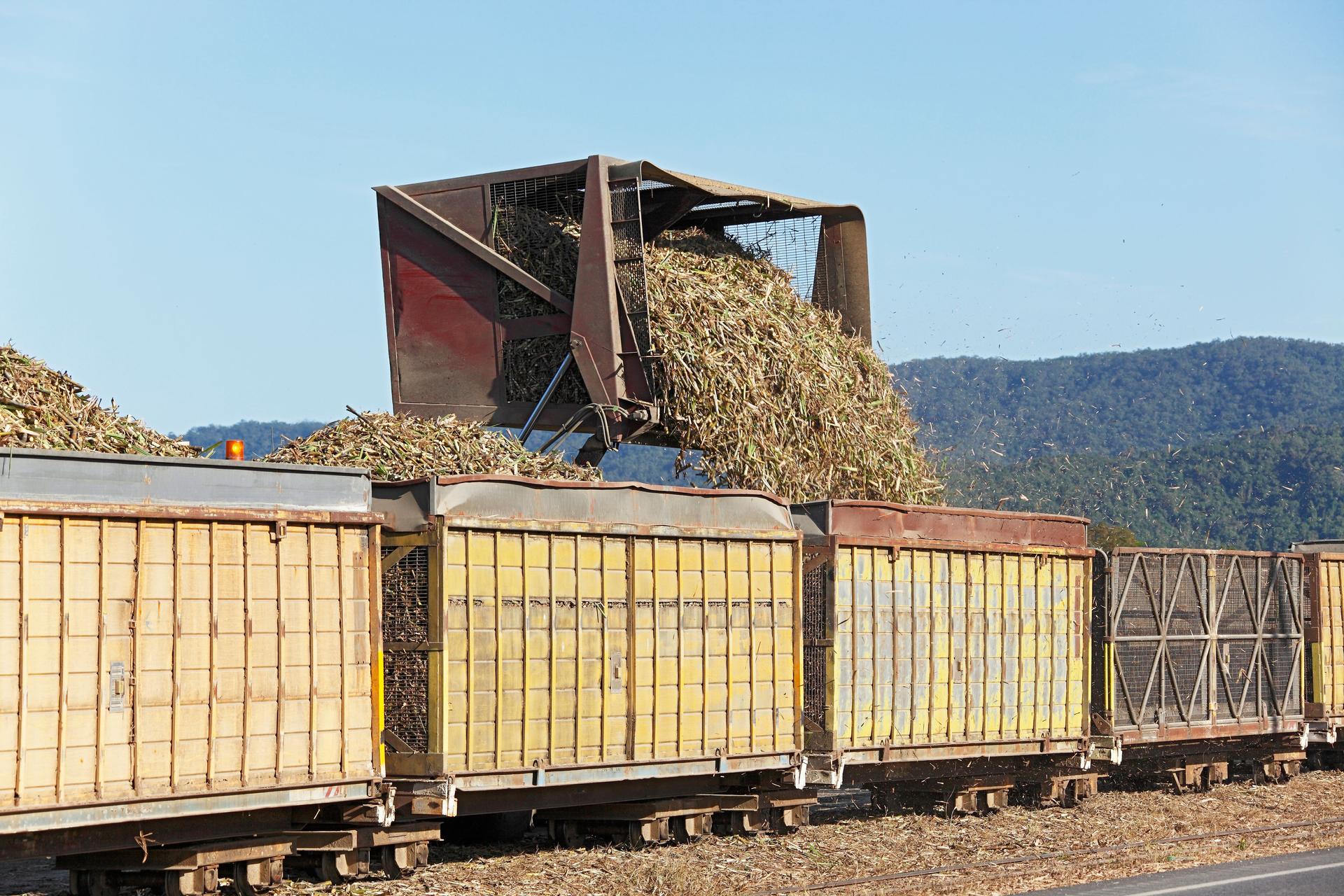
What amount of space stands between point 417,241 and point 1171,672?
393 inches

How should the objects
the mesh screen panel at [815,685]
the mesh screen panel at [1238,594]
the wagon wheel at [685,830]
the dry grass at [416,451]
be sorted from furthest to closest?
the mesh screen panel at [1238,594], the mesh screen panel at [815,685], the wagon wheel at [685,830], the dry grass at [416,451]

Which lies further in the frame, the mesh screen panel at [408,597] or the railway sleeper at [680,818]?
the railway sleeper at [680,818]

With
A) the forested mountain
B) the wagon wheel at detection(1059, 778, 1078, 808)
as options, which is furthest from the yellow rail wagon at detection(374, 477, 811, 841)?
the forested mountain

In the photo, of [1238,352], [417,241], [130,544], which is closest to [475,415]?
[417,241]

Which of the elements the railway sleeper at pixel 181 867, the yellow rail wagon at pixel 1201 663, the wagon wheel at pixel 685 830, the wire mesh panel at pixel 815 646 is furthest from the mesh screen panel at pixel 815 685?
the railway sleeper at pixel 181 867

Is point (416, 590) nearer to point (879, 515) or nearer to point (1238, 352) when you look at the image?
point (879, 515)

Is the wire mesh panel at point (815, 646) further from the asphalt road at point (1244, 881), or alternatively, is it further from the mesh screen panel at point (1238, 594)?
the mesh screen panel at point (1238, 594)

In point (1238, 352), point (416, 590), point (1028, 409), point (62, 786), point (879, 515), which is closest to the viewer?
point (62, 786)

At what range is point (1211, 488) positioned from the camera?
325ft

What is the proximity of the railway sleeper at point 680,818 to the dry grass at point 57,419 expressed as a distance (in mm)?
4602

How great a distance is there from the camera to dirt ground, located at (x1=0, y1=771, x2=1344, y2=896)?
38.7ft

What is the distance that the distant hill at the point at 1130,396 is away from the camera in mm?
134250

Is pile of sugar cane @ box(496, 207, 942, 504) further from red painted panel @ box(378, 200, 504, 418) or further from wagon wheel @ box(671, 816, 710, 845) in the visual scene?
wagon wheel @ box(671, 816, 710, 845)

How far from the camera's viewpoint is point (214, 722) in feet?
33.2
